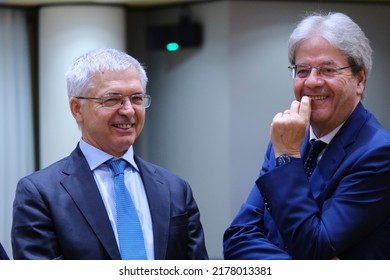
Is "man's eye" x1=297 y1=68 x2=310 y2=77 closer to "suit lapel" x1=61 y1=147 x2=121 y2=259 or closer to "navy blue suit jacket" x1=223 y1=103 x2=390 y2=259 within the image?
"navy blue suit jacket" x1=223 y1=103 x2=390 y2=259

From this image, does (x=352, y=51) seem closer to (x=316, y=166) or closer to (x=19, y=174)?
(x=316, y=166)

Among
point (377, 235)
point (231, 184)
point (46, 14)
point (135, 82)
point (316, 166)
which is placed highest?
point (46, 14)

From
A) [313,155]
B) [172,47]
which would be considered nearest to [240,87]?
[172,47]

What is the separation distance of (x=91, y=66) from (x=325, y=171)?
873 mm

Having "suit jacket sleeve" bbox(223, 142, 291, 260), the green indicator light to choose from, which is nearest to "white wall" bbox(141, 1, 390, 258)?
the green indicator light

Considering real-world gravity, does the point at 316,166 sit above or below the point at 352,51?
below

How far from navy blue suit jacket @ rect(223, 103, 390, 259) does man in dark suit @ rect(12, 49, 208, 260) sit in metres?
0.33

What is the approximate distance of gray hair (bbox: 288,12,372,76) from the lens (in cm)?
273

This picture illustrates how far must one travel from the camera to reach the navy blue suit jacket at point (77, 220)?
2590 millimetres

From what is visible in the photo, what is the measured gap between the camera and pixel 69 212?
8.69 feet

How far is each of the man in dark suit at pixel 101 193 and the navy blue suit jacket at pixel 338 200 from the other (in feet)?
1.09
